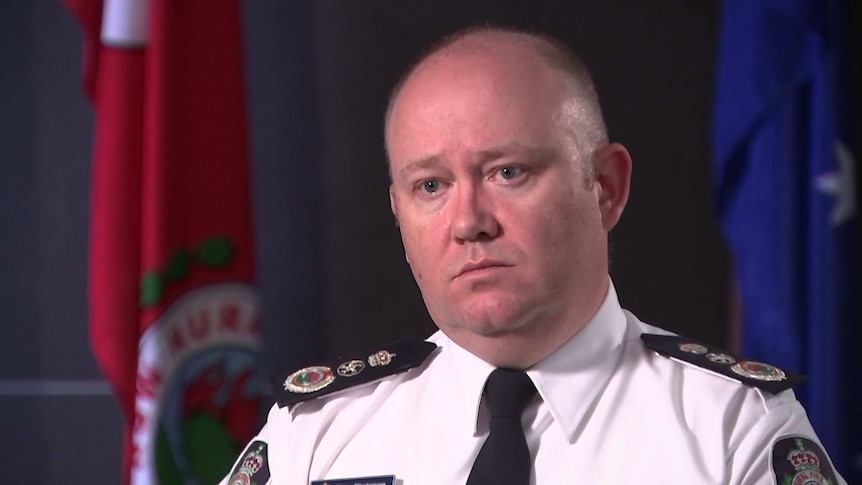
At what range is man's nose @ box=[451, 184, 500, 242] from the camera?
2.79 feet

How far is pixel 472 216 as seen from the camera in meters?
0.85

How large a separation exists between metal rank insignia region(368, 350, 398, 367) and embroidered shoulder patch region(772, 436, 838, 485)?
0.42 meters

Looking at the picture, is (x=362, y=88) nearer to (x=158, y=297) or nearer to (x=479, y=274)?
(x=158, y=297)

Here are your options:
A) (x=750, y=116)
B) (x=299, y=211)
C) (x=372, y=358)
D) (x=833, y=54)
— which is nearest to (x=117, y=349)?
(x=299, y=211)

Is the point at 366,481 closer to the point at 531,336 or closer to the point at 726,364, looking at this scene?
the point at 531,336

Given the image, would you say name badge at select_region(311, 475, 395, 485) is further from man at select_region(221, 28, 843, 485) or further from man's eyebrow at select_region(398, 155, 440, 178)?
man's eyebrow at select_region(398, 155, 440, 178)

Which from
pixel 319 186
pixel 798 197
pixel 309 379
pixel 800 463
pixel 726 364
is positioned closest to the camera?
pixel 800 463

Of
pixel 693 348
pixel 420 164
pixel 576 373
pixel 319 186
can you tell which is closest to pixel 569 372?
pixel 576 373

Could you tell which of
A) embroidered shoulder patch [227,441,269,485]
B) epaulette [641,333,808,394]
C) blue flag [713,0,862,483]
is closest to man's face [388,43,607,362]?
epaulette [641,333,808,394]

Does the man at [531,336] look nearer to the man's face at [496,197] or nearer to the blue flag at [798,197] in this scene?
the man's face at [496,197]

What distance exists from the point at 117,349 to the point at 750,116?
120 centimetres

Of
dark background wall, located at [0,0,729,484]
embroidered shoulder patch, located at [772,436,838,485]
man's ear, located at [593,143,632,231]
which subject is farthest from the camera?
dark background wall, located at [0,0,729,484]

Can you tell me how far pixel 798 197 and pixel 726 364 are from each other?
878 millimetres

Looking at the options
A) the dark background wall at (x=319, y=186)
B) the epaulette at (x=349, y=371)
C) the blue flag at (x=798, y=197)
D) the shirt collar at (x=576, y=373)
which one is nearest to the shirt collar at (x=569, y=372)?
the shirt collar at (x=576, y=373)
